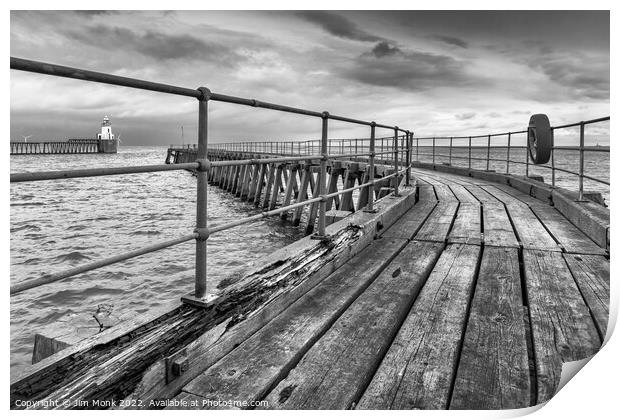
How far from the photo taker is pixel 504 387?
1798mm

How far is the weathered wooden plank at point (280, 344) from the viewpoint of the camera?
5.80 ft

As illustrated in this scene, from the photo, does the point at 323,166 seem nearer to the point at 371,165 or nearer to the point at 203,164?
the point at 371,165

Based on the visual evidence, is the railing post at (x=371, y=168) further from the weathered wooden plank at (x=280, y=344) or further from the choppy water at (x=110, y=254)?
the choppy water at (x=110, y=254)

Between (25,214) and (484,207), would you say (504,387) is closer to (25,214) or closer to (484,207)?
(484,207)

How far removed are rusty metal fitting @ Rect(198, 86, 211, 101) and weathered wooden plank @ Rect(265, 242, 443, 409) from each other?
49.1 inches

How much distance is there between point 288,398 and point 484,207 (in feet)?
18.3

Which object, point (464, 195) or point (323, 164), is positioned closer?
point (323, 164)

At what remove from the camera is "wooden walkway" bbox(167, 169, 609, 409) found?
1.76 m

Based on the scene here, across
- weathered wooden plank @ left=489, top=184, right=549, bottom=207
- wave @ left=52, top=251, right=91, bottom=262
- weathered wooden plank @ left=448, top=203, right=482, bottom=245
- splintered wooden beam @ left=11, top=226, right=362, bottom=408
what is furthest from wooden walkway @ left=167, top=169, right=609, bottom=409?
wave @ left=52, top=251, right=91, bottom=262

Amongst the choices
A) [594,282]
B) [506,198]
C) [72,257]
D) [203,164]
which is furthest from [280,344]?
[72,257]

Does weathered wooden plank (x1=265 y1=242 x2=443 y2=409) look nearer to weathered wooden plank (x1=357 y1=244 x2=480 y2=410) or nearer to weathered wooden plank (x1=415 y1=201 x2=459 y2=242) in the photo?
weathered wooden plank (x1=357 y1=244 x2=480 y2=410)

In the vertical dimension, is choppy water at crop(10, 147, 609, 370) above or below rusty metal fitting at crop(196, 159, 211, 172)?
below

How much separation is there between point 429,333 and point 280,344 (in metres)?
0.75

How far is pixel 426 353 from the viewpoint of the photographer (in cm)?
206
